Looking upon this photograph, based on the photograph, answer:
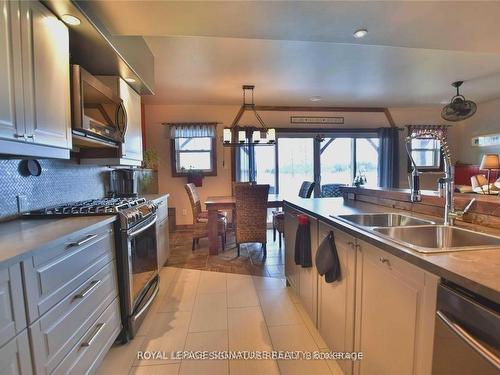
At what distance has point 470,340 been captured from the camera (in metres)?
0.75

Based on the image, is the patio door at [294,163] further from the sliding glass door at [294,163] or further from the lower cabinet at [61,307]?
the lower cabinet at [61,307]

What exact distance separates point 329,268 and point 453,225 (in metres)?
0.70

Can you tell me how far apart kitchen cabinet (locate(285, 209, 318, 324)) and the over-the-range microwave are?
172cm

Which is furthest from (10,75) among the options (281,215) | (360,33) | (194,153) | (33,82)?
(194,153)

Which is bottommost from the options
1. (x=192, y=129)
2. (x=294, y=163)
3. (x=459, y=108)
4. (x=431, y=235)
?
(x=431, y=235)

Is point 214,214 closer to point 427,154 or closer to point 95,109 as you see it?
point 95,109

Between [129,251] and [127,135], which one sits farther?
[127,135]

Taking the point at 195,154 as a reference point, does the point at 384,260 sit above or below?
below

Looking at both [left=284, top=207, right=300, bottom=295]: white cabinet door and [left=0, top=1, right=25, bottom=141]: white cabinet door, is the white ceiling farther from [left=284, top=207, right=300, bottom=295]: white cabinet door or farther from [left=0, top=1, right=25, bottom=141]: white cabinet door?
[left=284, top=207, right=300, bottom=295]: white cabinet door

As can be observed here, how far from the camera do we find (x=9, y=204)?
1692mm

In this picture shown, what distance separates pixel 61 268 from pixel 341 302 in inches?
56.7

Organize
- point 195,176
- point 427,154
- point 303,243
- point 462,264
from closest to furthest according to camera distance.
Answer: point 462,264 < point 303,243 < point 195,176 < point 427,154

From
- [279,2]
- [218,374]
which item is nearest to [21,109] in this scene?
[279,2]

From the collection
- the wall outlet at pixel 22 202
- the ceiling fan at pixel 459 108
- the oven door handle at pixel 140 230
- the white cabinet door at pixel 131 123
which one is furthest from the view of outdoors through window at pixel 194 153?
the ceiling fan at pixel 459 108
